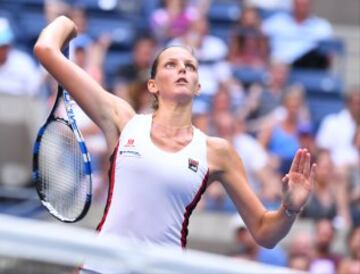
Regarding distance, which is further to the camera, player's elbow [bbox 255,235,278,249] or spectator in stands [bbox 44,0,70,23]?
spectator in stands [bbox 44,0,70,23]

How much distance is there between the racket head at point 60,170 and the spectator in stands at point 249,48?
20.9ft

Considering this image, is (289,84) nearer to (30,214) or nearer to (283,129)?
(283,129)

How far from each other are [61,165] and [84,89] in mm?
397

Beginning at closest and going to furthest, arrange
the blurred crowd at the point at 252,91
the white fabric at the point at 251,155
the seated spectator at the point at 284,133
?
the blurred crowd at the point at 252,91 → the white fabric at the point at 251,155 → the seated spectator at the point at 284,133

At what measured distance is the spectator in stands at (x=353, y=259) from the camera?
29.9 ft

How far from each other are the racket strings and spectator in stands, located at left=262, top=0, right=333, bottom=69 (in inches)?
263

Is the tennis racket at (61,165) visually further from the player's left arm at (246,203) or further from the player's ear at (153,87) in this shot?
the player's left arm at (246,203)

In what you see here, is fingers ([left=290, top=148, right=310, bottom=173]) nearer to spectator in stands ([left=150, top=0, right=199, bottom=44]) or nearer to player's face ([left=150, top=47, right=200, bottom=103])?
player's face ([left=150, top=47, right=200, bottom=103])

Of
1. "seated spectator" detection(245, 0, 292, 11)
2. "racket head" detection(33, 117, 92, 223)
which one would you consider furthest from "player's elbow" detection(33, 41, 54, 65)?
"seated spectator" detection(245, 0, 292, 11)

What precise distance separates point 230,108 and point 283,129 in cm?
54

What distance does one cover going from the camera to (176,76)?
541 centimetres

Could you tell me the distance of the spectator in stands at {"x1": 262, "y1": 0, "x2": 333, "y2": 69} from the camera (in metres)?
12.3

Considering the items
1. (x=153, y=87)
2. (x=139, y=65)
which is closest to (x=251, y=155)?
(x=139, y=65)

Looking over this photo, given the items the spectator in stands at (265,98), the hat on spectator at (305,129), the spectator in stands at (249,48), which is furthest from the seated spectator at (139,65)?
the hat on spectator at (305,129)
